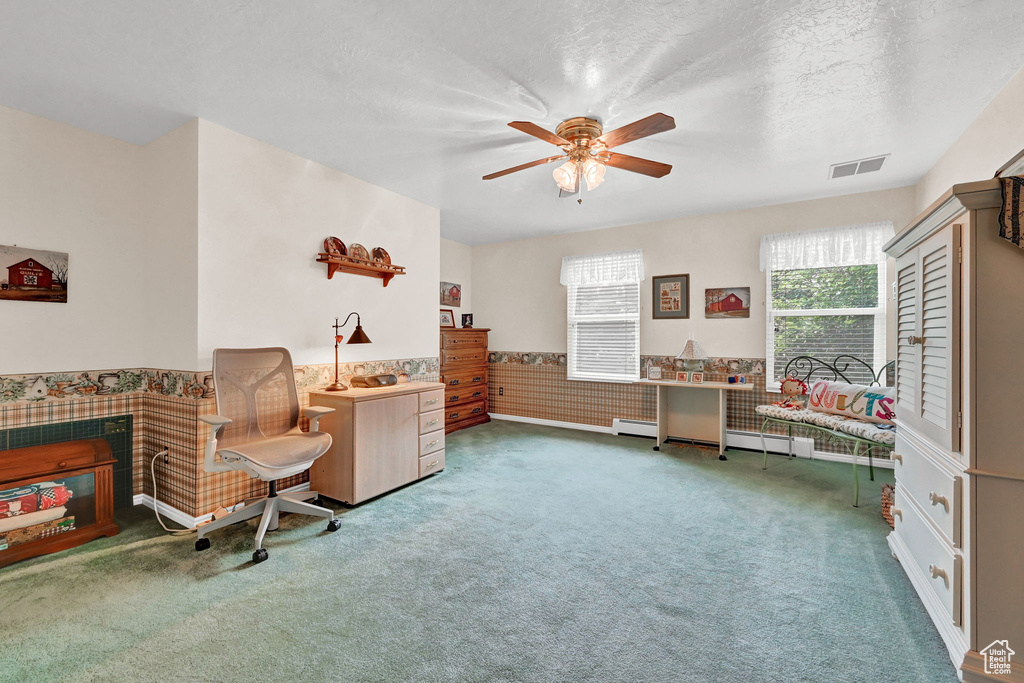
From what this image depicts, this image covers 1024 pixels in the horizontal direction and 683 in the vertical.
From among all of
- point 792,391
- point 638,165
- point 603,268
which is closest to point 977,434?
point 638,165

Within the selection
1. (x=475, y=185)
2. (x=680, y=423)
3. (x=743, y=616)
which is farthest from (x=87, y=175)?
(x=680, y=423)

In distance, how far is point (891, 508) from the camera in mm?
2732

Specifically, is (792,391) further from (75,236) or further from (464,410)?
(75,236)

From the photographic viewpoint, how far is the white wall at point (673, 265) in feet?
14.3

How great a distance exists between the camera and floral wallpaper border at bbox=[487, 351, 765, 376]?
4688 mm

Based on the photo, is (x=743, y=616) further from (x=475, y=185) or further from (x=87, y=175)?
(x=87, y=175)

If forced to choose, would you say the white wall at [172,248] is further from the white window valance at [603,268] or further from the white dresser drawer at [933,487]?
the white window valance at [603,268]

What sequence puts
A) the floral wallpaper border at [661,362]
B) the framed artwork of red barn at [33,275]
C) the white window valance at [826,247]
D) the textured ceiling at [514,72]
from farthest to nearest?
the floral wallpaper border at [661,362] < the white window valance at [826,247] < the framed artwork of red barn at [33,275] < the textured ceiling at [514,72]

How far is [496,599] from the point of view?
6.64ft

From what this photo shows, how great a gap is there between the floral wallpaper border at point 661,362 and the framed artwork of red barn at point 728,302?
1.67 feet

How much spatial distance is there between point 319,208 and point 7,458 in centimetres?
240

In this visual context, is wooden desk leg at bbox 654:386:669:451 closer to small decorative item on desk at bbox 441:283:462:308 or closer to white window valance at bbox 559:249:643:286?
white window valance at bbox 559:249:643:286

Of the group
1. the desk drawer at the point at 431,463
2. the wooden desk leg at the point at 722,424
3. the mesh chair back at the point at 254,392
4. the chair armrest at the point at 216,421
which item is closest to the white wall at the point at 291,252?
the mesh chair back at the point at 254,392

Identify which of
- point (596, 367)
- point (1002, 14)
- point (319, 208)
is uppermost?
point (1002, 14)
